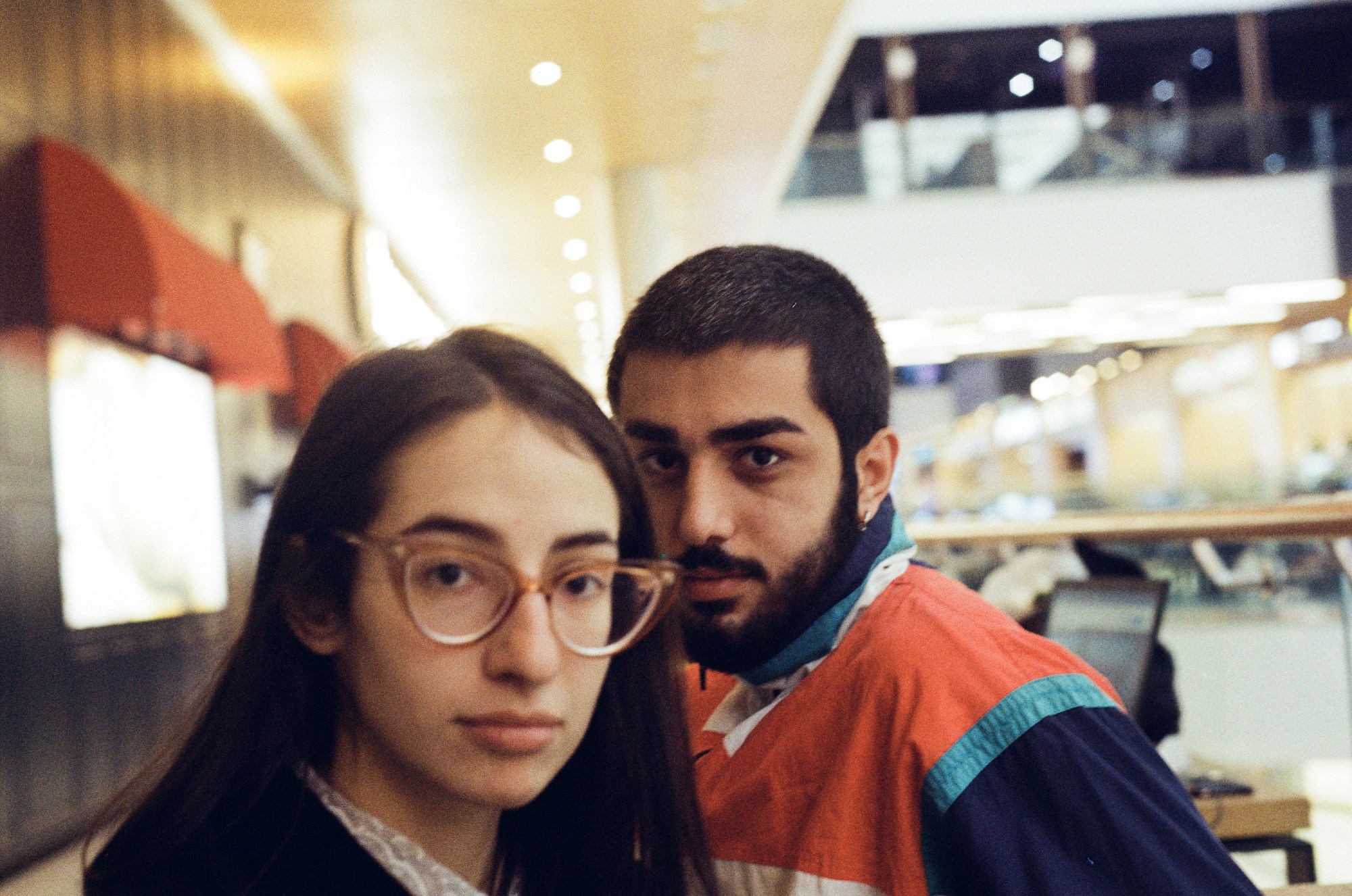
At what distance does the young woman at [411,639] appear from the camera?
0.89 metres

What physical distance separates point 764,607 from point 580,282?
38.0 ft

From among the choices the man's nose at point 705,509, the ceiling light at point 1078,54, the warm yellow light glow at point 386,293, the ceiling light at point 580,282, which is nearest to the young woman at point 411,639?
the man's nose at point 705,509

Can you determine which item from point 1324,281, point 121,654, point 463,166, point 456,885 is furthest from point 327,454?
point 1324,281

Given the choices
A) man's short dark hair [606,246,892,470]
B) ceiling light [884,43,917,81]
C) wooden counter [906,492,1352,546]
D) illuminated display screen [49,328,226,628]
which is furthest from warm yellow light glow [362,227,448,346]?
ceiling light [884,43,917,81]

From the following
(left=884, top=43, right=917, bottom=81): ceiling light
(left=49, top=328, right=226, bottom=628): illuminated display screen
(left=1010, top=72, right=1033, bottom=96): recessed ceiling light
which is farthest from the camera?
(left=1010, top=72, right=1033, bottom=96): recessed ceiling light

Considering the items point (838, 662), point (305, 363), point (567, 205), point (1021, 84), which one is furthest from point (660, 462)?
point (1021, 84)

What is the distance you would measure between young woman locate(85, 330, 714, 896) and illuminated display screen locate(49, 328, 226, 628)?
3.45 meters

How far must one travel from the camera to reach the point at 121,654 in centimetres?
464

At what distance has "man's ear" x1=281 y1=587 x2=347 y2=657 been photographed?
3.15 ft

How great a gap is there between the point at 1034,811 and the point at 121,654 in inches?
174

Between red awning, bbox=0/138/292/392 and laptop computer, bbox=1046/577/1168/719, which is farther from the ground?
red awning, bbox=0/138/292/392

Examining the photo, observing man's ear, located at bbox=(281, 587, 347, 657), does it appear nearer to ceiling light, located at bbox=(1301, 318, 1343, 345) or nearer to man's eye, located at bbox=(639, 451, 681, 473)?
man's eye, located at bbox=(639, 451, 681, 473)

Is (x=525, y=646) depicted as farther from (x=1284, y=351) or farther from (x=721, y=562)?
(x=1284, y=351)

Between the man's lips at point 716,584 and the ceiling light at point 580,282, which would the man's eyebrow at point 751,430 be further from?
the ceiling light at point 580,282
